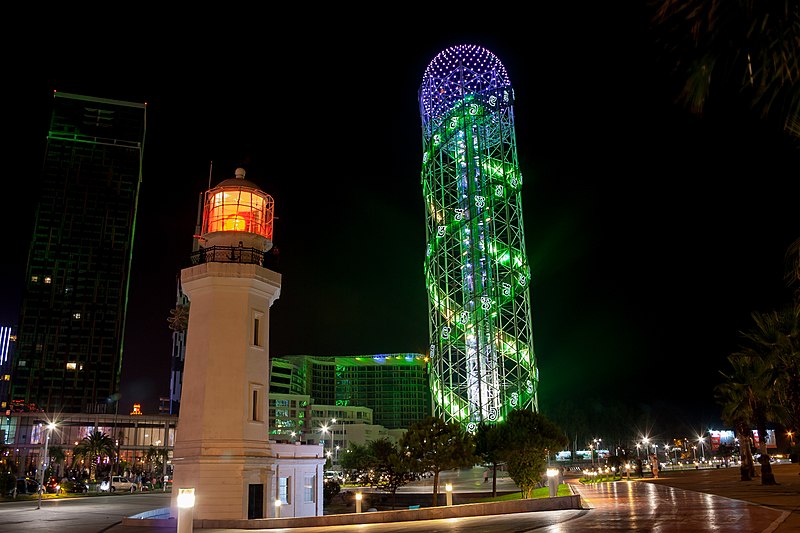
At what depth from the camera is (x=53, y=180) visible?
14088cm

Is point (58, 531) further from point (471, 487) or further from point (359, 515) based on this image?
point (471, 487)

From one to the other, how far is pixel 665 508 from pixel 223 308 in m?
16.6

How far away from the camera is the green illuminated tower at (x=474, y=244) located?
58781 mm

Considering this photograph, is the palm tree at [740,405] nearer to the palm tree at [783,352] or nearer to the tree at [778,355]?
the tree at [778,355]

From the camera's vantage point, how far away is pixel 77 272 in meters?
136

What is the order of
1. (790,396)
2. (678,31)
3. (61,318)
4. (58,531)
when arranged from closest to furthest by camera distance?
1. (678,31)
2. (58,531)
3. (790,396)
4. (61,318)

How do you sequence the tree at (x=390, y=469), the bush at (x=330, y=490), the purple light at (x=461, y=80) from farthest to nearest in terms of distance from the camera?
1. the purple light at (x=461, y=80)
2. the bush at (x=330, y=490)
3. the tree at (x=390, y=469)

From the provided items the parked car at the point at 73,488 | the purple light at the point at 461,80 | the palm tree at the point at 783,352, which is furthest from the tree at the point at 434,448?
the purple light at the point at 461,80

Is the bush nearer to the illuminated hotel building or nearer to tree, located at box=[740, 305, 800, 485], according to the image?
tree, located at box=[740, 305, 800, 485]

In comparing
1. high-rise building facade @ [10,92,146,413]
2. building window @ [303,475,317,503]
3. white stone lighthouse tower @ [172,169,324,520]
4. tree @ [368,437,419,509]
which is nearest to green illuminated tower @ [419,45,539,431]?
tree @ [368,437,419,509]

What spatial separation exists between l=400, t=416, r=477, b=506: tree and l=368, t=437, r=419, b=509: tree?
0.56m

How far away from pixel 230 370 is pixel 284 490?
5885 mm

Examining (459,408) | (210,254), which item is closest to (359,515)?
(210,254)

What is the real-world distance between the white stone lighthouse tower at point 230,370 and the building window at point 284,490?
36 millimetres
